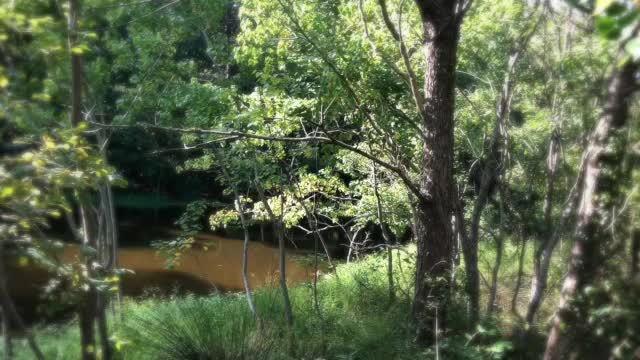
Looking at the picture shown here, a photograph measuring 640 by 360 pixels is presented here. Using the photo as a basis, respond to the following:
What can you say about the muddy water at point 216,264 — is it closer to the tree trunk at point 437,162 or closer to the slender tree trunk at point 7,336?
Result: the tree trunk at point 437,162

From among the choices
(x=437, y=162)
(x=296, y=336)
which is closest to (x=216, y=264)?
(x=296, y=336)

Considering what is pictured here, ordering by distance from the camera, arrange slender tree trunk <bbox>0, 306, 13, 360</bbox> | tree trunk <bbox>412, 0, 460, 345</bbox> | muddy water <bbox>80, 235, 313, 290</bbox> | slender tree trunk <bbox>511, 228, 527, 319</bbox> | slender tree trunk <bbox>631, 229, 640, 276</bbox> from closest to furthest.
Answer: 1. slender tree trunk <bbox>0, 306, 13, 360</bbox>
2. slender tree trunk <bbox>631, 229, 640, 276</bbox>
3. slender tree trunk <bbox>511, 228, 527, 319</bbox>
4. tree trunk <bbox>412, 0, 460, 345</bbox>
5. muddy water <bbox>80, 235, 313, 290</bbox>

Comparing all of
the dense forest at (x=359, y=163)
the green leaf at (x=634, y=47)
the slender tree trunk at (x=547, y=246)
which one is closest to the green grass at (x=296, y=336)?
the dense forest at (x=359, y=163)

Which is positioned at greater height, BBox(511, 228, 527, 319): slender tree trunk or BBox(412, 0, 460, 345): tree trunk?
BBox(412, 0, 460, 345): tree trunk

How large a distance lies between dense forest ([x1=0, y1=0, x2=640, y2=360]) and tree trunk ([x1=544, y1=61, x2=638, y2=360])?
0.04ft

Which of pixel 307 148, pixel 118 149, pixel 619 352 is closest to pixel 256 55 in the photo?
pixel 307 148

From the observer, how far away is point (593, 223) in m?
3.22

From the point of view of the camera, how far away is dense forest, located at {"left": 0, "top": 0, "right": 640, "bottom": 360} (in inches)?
103

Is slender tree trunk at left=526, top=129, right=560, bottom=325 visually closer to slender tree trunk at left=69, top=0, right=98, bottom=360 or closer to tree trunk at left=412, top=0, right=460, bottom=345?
tree trunk at left=412, top=0, right=460, bottom=345

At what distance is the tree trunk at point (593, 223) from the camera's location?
310cm

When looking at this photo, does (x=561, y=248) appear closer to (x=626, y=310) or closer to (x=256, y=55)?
(x=626, y=310)

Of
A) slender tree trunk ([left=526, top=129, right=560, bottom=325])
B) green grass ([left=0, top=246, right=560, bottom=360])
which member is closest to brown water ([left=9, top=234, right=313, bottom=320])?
green grass ([left=0, top=246, right=560, bottom=360])

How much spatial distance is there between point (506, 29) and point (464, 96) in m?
1.24

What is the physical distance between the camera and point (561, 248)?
13.3ft
